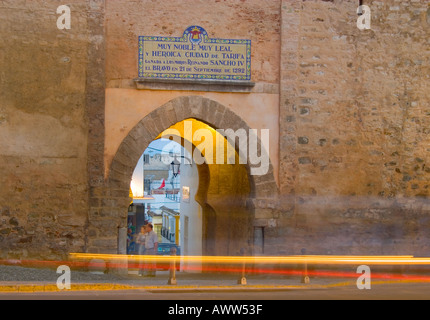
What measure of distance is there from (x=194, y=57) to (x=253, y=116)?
129 centimetres

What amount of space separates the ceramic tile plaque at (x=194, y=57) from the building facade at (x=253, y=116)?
4.7 inches

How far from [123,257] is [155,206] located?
23023 mm

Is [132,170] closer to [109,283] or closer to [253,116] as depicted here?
[253,116]

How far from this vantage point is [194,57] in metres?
11.1

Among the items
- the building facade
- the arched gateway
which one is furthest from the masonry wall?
the arched gateway

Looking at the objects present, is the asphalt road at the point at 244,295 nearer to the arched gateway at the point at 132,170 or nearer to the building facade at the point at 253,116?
the arched gateway at the point at 132,170

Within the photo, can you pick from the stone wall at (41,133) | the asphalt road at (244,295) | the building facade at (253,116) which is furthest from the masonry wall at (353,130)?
the stone wall at (41,133)

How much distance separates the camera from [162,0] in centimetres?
1105

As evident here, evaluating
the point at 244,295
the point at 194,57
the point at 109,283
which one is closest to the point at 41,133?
the point at 194,57

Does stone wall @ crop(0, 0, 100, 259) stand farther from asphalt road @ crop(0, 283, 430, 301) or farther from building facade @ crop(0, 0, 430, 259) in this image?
asphalt road @ crop(0, 283, 430, 301)

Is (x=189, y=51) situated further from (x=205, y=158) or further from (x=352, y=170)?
(x=205, y=158)

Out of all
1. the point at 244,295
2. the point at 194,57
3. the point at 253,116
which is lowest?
the point at 244,295

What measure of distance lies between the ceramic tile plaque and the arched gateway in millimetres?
426
